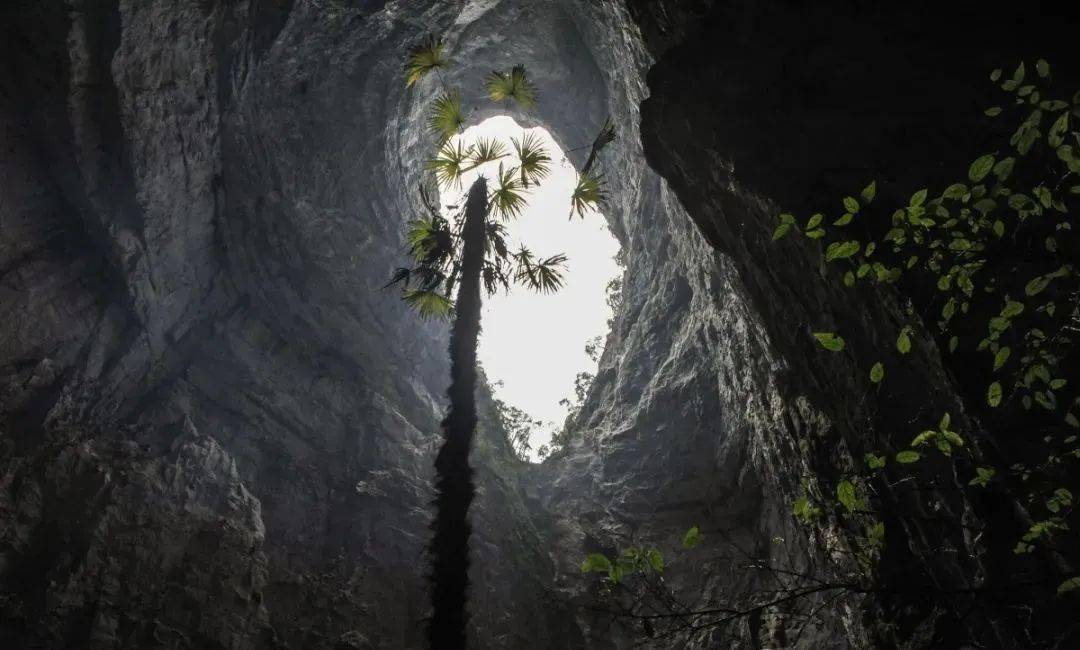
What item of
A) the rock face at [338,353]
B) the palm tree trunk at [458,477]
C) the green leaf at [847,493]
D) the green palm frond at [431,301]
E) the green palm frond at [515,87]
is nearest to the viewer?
the green leaf at [847,493]

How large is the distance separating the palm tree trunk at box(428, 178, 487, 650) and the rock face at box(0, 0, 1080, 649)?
4.57 ft

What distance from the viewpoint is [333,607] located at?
10086 mm

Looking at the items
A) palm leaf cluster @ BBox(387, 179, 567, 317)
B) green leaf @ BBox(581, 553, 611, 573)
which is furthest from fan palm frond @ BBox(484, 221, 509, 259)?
Result: green leaf @ BBox(581, 553, 611, 573)

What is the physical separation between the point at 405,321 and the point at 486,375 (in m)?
3.54

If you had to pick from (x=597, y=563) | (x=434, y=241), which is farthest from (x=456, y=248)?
(x=597, y=563)

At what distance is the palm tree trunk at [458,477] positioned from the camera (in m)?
4.01

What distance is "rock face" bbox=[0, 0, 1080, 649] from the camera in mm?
7367

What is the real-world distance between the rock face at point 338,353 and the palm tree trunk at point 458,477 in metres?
1.39

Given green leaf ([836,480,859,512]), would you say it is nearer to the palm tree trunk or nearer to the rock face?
the palm tree trunk

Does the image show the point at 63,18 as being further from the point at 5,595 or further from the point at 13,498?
the point at 5,595

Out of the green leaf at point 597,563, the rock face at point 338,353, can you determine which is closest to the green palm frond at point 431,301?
the rock face at point 338,353

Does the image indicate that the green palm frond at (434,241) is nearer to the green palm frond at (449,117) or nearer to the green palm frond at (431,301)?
the green palm frond at (431,301)

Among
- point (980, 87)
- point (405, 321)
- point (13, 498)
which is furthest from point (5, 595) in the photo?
point (980, 87)

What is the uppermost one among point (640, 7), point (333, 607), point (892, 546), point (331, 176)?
point (331, 176)
